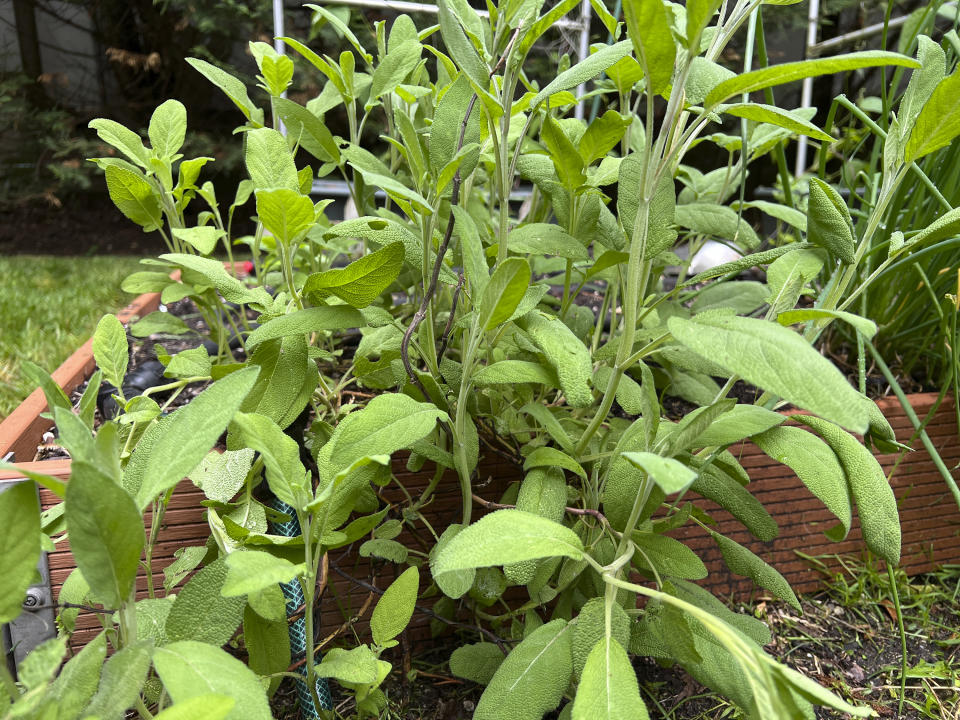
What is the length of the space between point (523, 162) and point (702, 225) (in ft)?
0.80

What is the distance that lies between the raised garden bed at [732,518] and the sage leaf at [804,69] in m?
0.46

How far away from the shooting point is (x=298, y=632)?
2.31 feet

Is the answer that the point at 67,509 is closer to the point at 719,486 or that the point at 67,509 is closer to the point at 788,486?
the point at 719,486

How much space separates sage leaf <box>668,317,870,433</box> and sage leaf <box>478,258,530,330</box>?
0.11 metres

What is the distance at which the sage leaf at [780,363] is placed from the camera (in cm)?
40

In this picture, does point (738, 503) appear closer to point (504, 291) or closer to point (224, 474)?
point (504, 291)

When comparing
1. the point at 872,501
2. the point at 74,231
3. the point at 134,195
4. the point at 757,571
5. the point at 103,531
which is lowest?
the point at 74,231

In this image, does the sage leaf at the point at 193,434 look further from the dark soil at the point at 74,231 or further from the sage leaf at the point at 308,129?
the dark soil at the point at 74,231

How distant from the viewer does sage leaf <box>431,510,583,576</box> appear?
426 mm

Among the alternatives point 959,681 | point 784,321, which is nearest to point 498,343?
point 784,321

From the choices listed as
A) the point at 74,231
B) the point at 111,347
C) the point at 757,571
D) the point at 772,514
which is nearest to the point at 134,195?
the point at 111,347

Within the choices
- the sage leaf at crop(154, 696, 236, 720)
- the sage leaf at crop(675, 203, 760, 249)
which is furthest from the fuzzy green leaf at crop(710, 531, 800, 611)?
the sage leaf at crop(154, 696, 236, 720)

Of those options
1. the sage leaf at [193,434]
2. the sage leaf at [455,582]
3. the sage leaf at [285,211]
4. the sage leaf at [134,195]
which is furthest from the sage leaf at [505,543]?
the sage leaf at [134,195]

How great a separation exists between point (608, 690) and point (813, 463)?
0.80 ft
